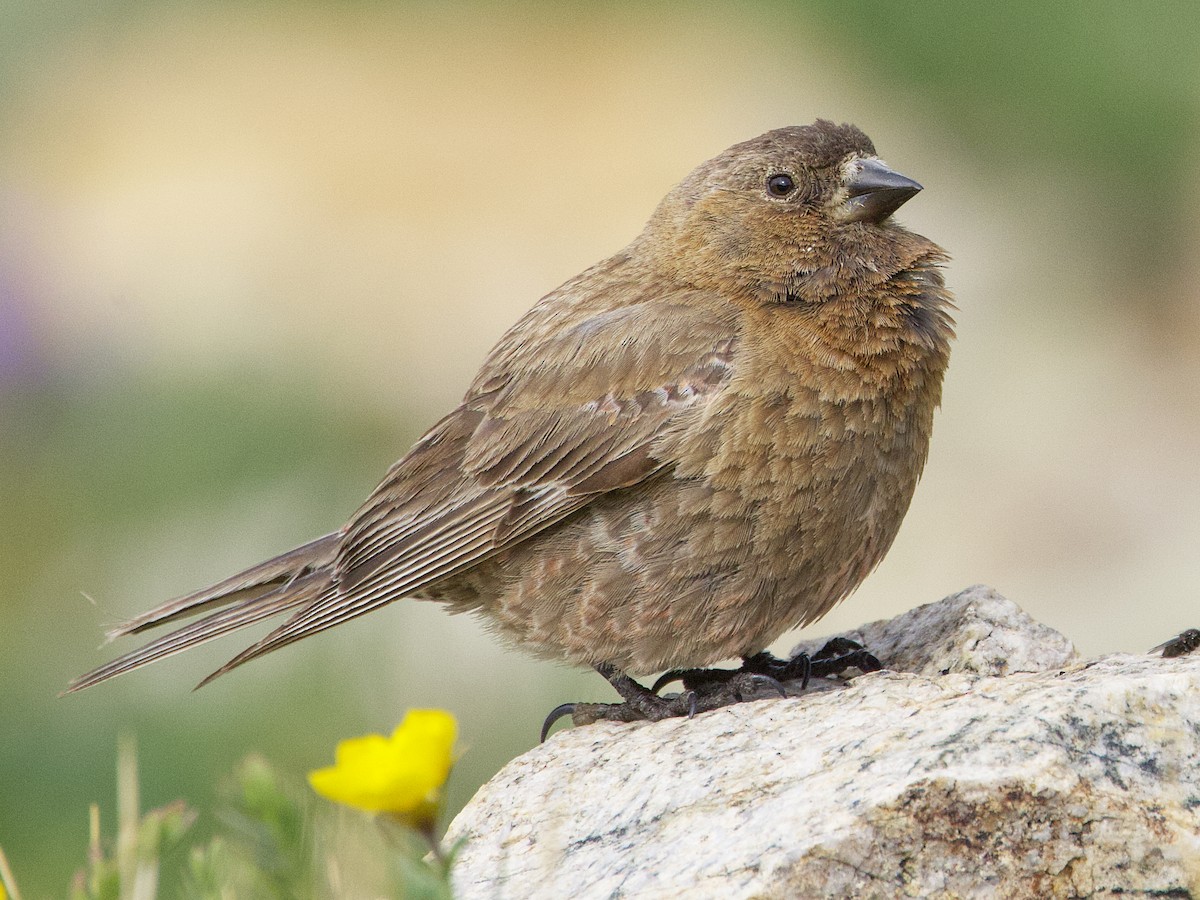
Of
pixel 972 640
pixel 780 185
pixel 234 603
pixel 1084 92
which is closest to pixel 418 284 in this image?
pixel 1084 92

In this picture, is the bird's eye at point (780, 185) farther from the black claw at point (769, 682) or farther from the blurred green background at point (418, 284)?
the blurred green background at point (418, 284)

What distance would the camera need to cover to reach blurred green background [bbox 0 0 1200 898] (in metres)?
7.32

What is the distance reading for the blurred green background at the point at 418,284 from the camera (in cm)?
732

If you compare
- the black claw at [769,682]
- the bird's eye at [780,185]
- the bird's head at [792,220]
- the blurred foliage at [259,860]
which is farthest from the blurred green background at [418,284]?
the blurred foliage at [259,860]

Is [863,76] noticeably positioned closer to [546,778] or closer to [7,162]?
[7,162]

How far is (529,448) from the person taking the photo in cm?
504

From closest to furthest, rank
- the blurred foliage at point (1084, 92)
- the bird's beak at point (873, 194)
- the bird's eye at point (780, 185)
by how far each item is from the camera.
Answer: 1. the bird's beak at point (873, 194)
2. the bird's eye at point (780, 185)
3. the blurred foliage at point (1084, 92)

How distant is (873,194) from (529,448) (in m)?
1.20

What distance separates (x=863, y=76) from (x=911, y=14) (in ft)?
1.99

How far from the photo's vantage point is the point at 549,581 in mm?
4816

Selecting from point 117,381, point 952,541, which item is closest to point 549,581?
point 952,541

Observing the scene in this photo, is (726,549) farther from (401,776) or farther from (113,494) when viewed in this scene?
(113,494)

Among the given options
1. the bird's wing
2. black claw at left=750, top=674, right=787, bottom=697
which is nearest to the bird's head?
the bird's wing

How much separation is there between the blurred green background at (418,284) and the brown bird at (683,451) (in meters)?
1.47
